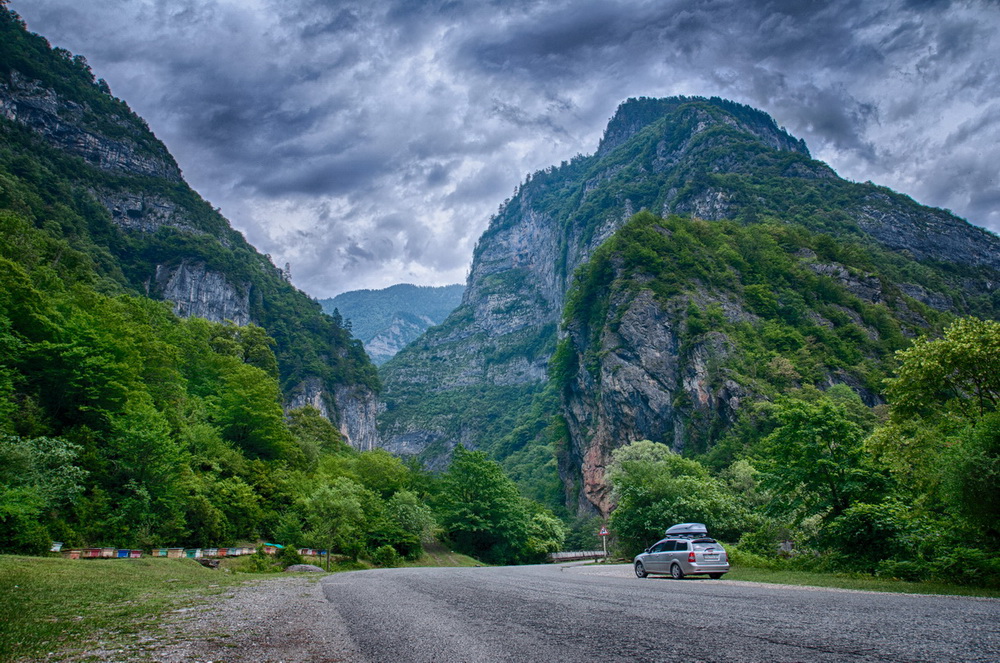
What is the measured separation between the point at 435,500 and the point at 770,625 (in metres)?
51.4

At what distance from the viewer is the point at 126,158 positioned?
373 ft

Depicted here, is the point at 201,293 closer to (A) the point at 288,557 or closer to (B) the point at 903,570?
(A) the point at 288,557

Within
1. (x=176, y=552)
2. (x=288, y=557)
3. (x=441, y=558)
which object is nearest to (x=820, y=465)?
(x=176, y=552)

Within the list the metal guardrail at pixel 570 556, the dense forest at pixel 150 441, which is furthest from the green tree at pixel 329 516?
the metal guardrail at pixel 570 556

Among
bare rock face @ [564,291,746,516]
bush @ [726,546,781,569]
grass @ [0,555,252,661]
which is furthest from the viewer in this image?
bare rock face @ [564,291,746,516]

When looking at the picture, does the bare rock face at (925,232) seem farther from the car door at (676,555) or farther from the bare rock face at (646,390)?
the car door at (676,555)

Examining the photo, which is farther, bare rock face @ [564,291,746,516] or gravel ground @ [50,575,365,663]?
bare rock face @ [564,291,746,516]

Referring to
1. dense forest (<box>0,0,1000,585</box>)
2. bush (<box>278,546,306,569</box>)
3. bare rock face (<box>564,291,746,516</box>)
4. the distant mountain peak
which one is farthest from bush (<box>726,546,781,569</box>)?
the distant mountain peak

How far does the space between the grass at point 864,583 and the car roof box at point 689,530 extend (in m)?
2.82

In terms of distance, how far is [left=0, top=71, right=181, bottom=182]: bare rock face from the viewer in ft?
312

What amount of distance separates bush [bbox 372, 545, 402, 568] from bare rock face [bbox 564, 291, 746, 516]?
2846 centimetres

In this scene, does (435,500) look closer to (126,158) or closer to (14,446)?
(14,446)

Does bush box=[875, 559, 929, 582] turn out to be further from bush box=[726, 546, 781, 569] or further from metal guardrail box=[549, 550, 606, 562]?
metal guardrail box=[549, 550, 606, 562]

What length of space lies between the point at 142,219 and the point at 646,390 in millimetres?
110945
